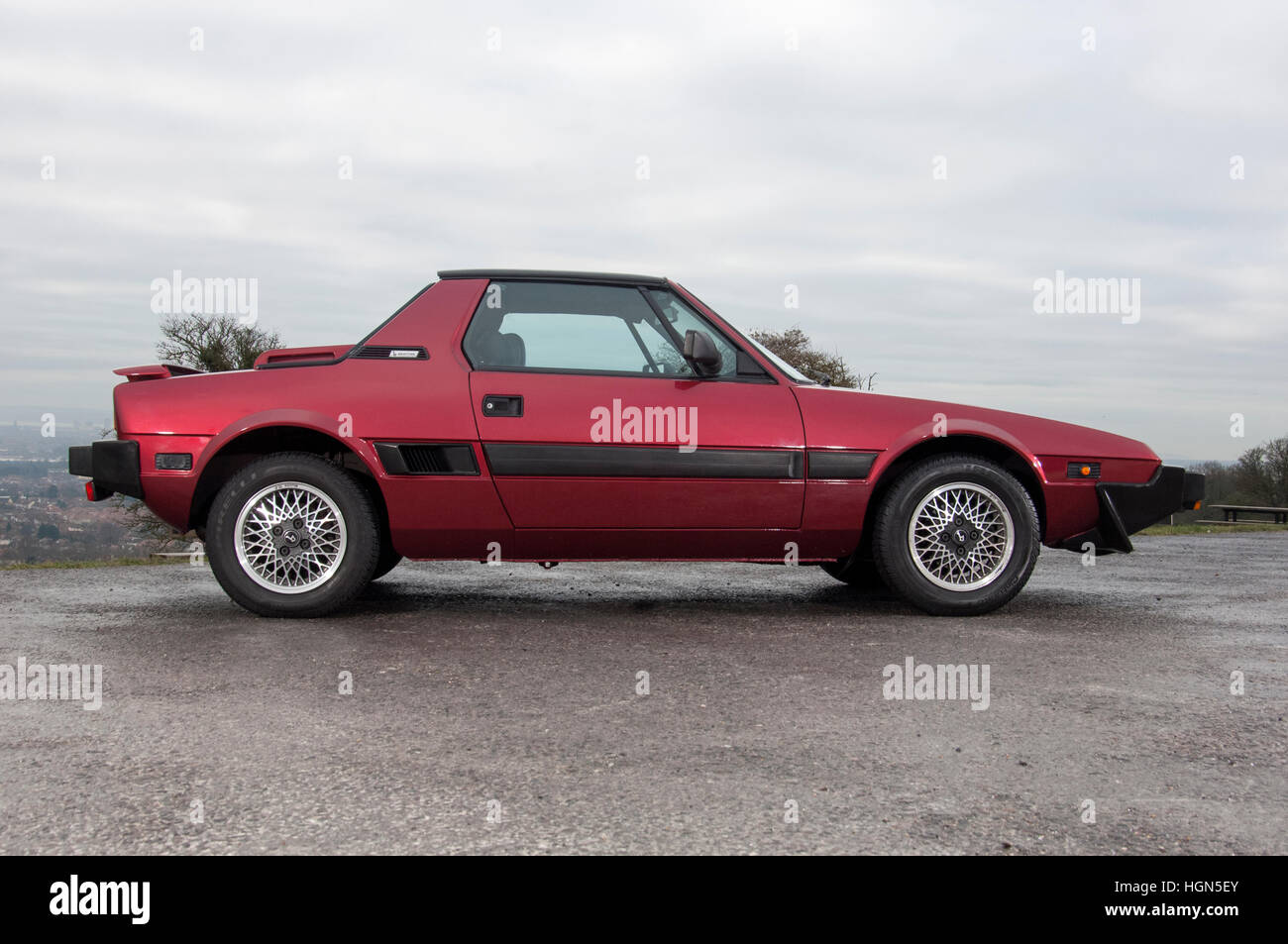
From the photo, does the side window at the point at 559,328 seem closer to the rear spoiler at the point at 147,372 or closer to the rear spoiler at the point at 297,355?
the rear spoiler at the point at 297,355

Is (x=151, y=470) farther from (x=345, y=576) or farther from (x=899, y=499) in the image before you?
(x=899, y=499)

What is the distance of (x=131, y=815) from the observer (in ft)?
7.66

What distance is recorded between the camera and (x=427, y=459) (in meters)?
4.96

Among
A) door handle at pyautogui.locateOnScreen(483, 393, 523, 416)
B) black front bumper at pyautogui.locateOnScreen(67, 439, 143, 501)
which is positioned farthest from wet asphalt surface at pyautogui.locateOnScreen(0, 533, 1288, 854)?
door handle at pyautogui.locateOnScreen(483, 393, 523, 416)

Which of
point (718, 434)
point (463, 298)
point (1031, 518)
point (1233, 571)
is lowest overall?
point (1233, 571)

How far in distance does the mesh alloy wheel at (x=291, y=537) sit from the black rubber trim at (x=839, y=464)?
234 centimetres

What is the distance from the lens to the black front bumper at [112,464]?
5.00 m

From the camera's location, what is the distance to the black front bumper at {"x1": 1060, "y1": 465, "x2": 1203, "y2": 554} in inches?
210

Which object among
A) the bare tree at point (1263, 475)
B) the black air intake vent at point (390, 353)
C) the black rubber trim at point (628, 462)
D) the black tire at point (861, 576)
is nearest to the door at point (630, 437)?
the black rubber trim at point (628, 462)

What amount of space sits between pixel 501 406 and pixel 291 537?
122 cm

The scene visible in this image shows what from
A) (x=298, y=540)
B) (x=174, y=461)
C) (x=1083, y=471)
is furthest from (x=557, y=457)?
(x=1083, y=471)

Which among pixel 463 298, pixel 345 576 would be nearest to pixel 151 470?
pixel 345 576

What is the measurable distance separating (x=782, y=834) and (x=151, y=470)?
3967mm

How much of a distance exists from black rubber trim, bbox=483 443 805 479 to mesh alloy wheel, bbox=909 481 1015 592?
876 millimetres
